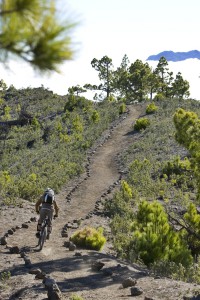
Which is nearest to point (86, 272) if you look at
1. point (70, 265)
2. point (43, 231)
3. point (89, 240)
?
point (70, 265)

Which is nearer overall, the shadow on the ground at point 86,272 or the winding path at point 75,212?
the shadow on the ground at point 86,272

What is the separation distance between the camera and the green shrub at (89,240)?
12125 mm

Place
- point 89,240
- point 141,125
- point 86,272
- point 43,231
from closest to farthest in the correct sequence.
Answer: point 86,272 → point 43,231 → point 89,240 → point 141,125

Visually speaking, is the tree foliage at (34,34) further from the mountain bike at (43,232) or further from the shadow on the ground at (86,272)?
the mountain bike at (43,232)

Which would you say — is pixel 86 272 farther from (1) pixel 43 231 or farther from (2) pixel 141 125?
(2) pixel 141 125

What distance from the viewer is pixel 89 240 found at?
39.9 ft

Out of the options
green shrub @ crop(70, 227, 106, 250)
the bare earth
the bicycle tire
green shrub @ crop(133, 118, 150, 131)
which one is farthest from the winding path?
green shrub @ crop(133, 118, 150, 131)

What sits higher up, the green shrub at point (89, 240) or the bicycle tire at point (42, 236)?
the bicycle tire at point (42, 236)

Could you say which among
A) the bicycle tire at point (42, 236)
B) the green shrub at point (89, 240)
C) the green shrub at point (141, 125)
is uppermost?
the green shrub at point (141, 125)

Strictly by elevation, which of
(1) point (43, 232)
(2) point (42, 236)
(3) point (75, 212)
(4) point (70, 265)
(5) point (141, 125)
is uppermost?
(5) point (141, 125)

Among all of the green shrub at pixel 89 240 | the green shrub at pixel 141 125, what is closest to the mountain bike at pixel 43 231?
the green shrub at pixel 89 240

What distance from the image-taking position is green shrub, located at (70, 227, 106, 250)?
39.8 ft

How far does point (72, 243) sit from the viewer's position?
11.9 metres

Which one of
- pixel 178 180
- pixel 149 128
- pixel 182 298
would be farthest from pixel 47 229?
pixel 149 128
